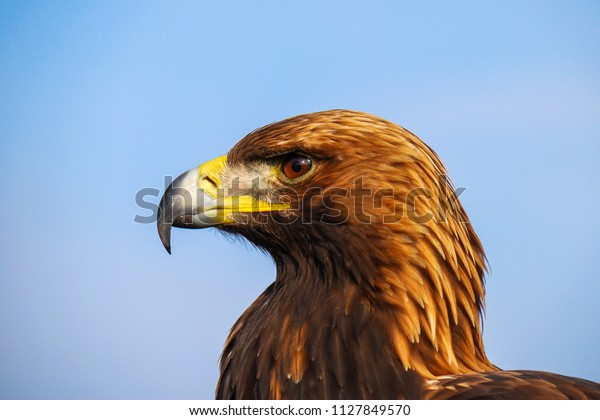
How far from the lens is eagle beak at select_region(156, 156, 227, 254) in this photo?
2.48 metres

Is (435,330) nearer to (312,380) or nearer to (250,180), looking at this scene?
(312,380)

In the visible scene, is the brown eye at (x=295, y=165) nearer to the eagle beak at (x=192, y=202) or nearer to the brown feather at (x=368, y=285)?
the brown feather at (x=368, y=285)

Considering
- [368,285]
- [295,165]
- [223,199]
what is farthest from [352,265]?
[223,199]

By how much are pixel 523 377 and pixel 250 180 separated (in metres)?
1.12

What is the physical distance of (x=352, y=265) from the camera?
231 cm

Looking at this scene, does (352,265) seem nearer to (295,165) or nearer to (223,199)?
(295,165)

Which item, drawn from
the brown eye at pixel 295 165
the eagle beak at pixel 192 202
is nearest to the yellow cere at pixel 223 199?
the eagle beak at pixel 192 202

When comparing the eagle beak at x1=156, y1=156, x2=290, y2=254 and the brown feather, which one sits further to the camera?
the eagle beak at x1=156, y1=156, x2=290, y2=254

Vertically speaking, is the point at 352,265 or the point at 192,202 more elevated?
the point at 192,202

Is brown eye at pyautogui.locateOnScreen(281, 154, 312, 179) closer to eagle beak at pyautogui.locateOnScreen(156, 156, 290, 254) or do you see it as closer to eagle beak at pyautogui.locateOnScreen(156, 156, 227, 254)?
eagle beak at pyautogui.locateOnScreen(156, 156, 290, 254)

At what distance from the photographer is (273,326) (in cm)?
236

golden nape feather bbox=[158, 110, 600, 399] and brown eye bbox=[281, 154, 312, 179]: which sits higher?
brown eye bbox=[281, 154, 312, 179]

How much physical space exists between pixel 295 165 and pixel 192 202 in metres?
0.39

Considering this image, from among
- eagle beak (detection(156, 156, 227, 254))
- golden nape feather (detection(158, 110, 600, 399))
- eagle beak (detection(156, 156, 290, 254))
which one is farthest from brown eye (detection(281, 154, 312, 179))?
eagle beak (detection(156, 156, 227, 254))
